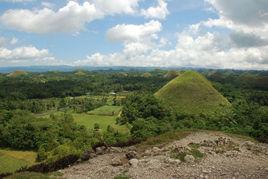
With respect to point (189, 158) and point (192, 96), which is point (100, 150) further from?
point (192, 96)

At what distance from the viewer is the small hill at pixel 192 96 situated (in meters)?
65.2

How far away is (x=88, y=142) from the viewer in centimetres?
4397

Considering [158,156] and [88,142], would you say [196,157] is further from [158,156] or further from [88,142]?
[88,142]

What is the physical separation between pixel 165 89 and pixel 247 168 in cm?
6342

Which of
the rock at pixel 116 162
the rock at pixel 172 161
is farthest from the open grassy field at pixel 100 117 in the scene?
the rock at pixel 172 161

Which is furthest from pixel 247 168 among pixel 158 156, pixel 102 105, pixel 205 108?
pixel 102 105

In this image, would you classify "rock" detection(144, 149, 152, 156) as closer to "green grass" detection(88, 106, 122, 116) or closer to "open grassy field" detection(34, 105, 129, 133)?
"open grassy field" detection(34, 105, 129, 133)

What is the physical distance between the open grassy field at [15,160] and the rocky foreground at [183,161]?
17123mm

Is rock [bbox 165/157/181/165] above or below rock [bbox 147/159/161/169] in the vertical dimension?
above

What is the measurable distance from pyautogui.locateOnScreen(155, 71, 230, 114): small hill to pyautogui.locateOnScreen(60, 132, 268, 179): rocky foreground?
44.1 meters

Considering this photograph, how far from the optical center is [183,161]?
1562 cm

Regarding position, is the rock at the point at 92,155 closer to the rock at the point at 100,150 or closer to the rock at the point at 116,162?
the rock at the point at 100,150

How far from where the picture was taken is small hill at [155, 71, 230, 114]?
214ft

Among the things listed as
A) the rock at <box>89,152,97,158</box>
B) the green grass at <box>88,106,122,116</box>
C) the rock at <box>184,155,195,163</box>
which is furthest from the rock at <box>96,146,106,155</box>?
the green grass at <box>88,106,122,116</box>
